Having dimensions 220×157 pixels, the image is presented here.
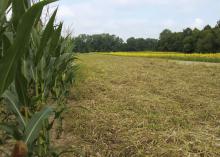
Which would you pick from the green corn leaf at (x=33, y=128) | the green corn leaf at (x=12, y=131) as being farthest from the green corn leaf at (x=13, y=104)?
the green corn leaf at (x=33, y=128)

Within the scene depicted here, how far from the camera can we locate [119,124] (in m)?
4.55

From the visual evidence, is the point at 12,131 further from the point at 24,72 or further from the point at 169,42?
the point at 169,42

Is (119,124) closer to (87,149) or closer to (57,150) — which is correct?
(87,149)

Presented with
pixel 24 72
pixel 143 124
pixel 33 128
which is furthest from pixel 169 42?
pixel 33 128

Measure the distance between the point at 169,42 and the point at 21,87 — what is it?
5067 cm

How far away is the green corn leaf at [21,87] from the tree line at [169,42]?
1570cm

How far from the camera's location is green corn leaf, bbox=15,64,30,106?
229 cm

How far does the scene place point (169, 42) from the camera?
52062 mm

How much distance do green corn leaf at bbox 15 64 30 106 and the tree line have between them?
15.7m

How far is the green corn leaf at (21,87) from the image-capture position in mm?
2293

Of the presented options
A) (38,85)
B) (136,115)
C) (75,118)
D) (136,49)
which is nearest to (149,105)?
(136,115)

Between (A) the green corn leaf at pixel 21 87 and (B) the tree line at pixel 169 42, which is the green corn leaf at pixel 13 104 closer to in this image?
(A) the green corn leaf at pixel 21 87

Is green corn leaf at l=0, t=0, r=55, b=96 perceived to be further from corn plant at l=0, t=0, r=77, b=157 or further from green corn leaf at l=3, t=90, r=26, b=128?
green corn leaf at l=3, t=90, r=26, b=128

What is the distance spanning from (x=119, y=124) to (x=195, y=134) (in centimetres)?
94
